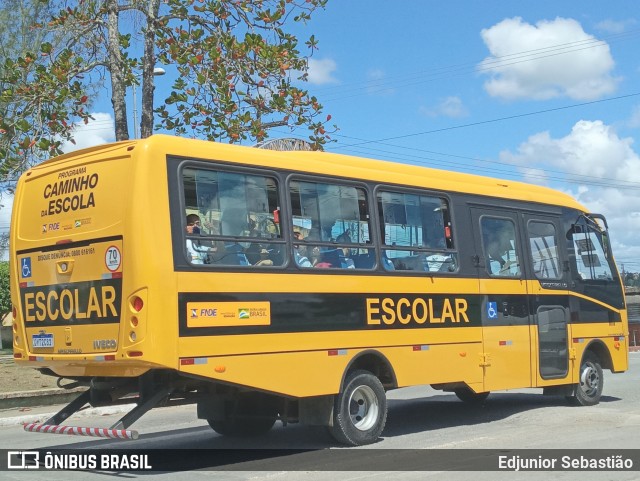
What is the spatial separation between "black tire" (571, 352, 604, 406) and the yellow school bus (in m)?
0.96

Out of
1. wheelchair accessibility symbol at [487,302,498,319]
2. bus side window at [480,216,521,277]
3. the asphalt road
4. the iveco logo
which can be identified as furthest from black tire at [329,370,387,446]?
bus side window at [480,216,521,277]

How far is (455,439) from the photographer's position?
34.4 ft

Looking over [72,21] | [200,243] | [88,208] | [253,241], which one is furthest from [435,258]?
[72,21]

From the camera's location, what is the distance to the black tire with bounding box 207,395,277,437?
9.87 m

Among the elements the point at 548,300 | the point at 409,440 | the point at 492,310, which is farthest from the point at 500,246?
the point at 409,440

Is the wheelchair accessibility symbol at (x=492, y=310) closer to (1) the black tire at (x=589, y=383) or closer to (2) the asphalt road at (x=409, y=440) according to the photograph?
(2) the asphalt road at (x=409, y=440)

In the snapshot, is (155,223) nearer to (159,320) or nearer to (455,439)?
(159,320)

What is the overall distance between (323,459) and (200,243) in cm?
257

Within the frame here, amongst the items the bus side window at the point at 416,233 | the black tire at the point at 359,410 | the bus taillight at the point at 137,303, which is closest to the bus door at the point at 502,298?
the bus side window at the point at 416,233

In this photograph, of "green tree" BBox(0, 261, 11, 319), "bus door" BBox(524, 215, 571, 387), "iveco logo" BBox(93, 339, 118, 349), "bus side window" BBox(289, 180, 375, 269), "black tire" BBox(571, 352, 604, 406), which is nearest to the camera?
"iveco logo" BBox(93, 339, 118, 349)

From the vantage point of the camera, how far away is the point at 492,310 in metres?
11.8

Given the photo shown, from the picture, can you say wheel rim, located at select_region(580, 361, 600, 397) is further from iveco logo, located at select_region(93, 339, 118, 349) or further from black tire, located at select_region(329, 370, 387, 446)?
iveco logo, located at select_region(93, 339, 118, 349)

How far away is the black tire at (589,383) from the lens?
13.2 metres

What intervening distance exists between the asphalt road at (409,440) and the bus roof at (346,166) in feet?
10.0
